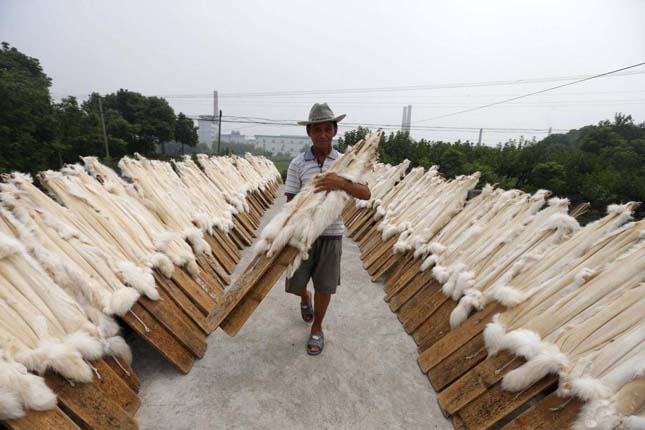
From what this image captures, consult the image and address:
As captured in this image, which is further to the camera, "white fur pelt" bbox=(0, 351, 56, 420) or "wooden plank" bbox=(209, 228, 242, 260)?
"wooden plank" bbox=(209, 228, 242, 260)

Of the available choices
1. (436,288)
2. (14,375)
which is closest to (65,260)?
(14,375)

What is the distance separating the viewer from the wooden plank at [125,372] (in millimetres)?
1983

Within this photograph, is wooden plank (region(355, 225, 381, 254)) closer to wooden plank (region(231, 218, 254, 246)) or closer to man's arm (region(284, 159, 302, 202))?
wooden plank (region(231, 218, 254, 246))

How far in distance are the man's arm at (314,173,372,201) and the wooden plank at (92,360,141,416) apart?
1802mm

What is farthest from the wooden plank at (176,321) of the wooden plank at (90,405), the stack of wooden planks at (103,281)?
the wooden plank at (90,405)

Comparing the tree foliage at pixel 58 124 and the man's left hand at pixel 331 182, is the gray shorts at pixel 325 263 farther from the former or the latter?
the tree foliage at pixel 58 124

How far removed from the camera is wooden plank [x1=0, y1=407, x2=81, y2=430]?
140 centimetres

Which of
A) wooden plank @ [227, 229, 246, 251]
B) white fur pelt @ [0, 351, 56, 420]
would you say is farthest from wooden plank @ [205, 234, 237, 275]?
white fur pelt @ [0, 351, 56, 420]

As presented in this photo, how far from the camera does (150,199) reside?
11.4 ft

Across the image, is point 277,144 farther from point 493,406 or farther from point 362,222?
point 493,406

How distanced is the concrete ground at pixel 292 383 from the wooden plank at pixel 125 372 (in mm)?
87

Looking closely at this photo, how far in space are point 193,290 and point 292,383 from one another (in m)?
1.32

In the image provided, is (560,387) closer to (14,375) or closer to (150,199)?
(14,375)

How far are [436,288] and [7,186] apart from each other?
3894 mm
